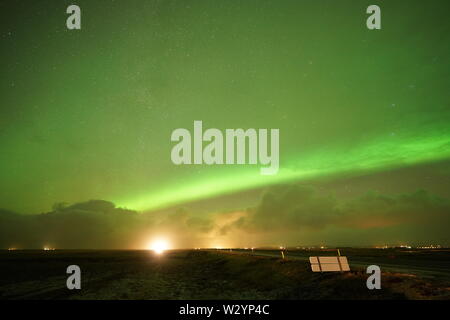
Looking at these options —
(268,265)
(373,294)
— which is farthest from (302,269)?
(373,294)
